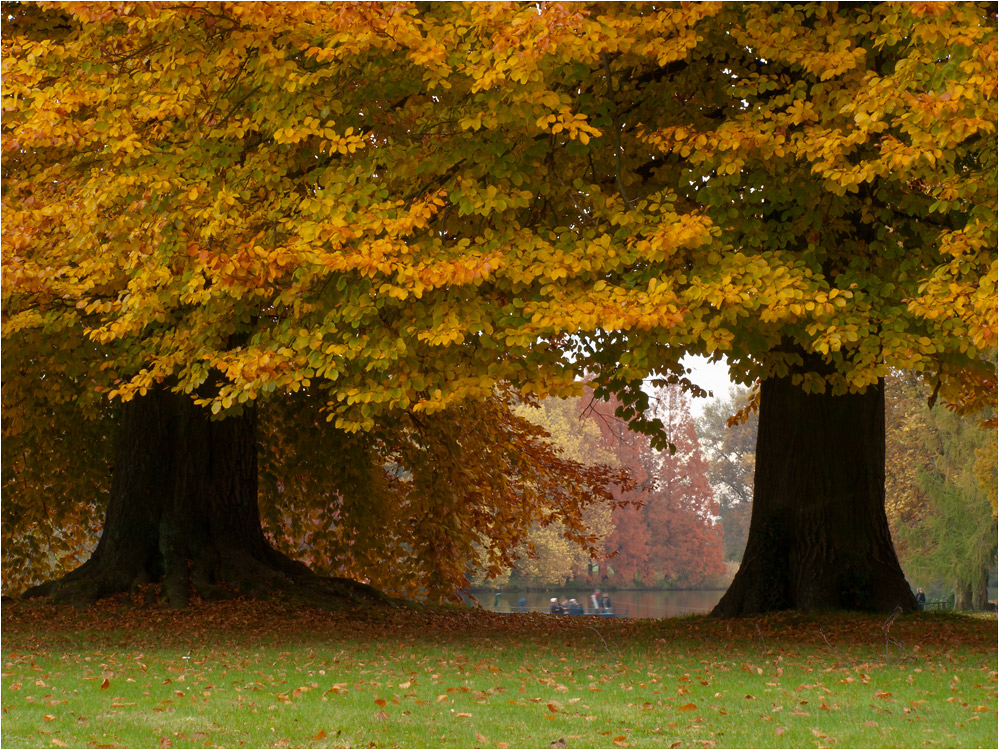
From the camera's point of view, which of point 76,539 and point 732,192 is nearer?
point 732,192

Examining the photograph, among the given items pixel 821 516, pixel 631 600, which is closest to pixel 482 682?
pixel 821 516

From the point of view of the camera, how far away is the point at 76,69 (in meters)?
9.84

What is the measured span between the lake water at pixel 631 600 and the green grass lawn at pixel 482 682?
28.1m

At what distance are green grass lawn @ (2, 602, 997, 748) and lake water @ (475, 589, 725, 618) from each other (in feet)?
92.1

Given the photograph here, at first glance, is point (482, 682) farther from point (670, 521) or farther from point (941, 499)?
point (670, 521)

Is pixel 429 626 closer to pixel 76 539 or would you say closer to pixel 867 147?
pixel 867 147

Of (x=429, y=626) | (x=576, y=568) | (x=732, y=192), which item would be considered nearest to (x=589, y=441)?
(x=576, y=568)

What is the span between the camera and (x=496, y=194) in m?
8.62

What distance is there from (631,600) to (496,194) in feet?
136

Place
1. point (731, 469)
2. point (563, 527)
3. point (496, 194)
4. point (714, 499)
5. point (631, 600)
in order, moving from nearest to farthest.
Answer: point (496, 194) → point (563, 527) → point (631, 600) → point (714, 499) → point (731, 469)

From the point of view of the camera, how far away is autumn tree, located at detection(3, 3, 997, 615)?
26.5 feet

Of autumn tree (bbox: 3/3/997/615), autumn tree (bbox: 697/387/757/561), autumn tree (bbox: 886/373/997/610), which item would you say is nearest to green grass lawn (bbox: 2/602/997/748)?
autumn tree (bbox: 3/3/997/615)

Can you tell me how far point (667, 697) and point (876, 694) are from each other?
142 centimetres

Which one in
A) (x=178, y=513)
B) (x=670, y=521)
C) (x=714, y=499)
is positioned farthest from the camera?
(x=714, y=499)
